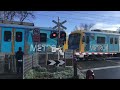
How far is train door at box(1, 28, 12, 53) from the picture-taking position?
20875 mm

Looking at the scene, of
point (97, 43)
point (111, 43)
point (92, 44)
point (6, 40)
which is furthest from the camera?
point (111, 43)

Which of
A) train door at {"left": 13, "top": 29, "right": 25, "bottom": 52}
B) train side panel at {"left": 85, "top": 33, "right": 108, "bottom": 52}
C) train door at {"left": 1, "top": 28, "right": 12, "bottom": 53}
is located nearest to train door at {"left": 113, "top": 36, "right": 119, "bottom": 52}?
train side panel at {"left": 85, "top": 33, "right": 108, "bottom": 52}

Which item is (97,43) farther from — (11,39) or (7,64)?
(7,64)

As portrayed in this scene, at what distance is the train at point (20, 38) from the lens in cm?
2099

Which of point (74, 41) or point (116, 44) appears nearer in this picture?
point (74, 41)

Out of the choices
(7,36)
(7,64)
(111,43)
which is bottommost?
(7,64)

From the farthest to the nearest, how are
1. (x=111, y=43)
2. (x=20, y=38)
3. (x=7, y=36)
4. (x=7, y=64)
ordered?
(x=111, y=43) → (x=20, y=38) → (x=7, y=36) → (x=7, y=64)

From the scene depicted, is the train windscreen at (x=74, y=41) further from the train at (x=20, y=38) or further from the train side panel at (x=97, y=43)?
the train at (x=20, y=38)

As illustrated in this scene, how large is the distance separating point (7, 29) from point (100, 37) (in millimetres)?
10460

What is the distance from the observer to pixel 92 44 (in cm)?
2744

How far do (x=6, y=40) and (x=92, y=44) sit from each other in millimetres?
9150

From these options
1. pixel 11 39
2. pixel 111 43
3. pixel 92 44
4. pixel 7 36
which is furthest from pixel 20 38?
pixel 111 43

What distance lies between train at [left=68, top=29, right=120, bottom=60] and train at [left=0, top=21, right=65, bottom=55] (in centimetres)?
363

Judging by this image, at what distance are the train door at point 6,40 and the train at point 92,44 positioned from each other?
6563mm
